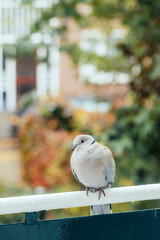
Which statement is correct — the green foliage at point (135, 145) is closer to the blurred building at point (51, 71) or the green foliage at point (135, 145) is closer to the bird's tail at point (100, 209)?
the blurred building at point (51, 71)

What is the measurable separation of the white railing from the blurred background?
1885 millimetres

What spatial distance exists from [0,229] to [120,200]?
263 mm

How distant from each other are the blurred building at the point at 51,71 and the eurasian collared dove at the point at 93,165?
2.55m

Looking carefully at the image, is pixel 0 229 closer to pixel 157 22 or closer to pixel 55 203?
pixel 55 203

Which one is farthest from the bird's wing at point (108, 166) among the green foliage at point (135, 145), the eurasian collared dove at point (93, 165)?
the green foliage at point (135, 145)

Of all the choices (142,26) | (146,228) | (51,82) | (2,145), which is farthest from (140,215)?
(51,82)

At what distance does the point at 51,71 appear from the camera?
6.49 metres

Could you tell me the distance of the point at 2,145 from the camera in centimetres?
529

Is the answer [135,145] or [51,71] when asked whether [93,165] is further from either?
[51,71]

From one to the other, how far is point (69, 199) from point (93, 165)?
138mm

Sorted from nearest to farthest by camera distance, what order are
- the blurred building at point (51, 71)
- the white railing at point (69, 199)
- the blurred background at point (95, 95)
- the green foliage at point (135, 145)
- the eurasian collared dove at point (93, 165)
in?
1. the white railing at point (69, 199)
2. the eurasian collared dove at point (93, 165)
3. the blurred background at point (95, 95)
4. the green foliage at point (135, 145)
5. the blurred building at point (51, 71)

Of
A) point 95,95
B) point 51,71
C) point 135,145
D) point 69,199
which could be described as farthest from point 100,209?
point 51,71

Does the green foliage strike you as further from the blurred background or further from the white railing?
the white railing

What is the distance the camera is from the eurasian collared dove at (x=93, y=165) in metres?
0.83
